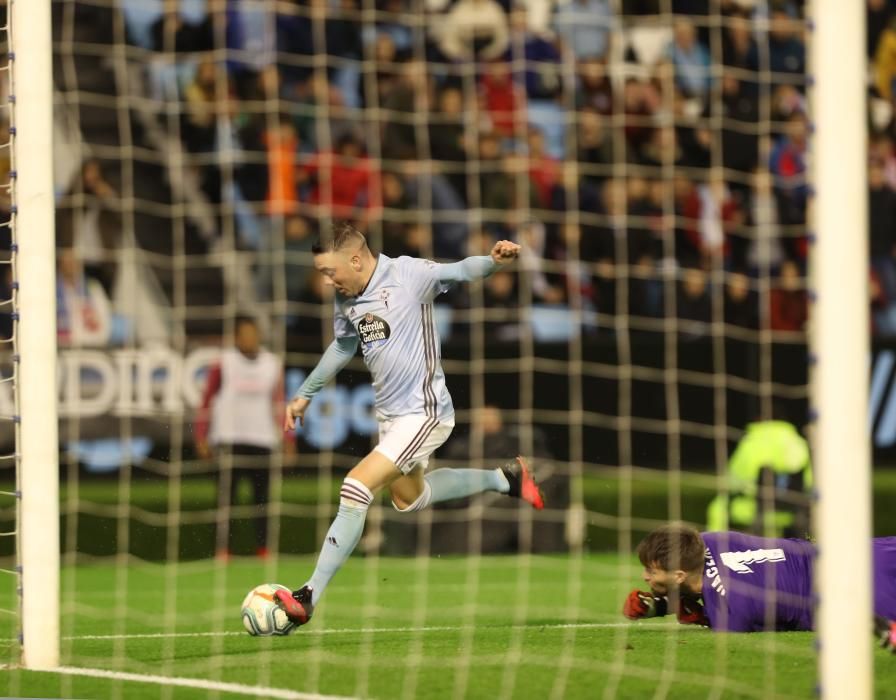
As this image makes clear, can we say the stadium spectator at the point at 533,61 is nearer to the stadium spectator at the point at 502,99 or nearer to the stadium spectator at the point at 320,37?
the stadium spectator at the point at 502,99

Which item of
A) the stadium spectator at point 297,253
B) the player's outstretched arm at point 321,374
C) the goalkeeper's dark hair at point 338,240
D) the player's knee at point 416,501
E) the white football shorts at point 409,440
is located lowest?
the player's knee at point 416,501

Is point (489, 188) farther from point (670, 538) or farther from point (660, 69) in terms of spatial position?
point (670, 538)

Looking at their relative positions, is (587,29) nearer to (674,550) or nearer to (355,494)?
(355,494)

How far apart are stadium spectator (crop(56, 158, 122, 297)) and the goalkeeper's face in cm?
602

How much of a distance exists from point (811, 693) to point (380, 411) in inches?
103

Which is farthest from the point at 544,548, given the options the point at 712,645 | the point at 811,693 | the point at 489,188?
the point at 811,693

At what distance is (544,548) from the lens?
12.0 metres

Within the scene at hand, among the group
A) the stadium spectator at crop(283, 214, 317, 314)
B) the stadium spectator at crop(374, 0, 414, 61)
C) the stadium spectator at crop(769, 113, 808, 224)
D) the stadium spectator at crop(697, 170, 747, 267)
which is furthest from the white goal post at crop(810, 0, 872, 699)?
the stadium spectator at crop(374, 0, 414, 61)

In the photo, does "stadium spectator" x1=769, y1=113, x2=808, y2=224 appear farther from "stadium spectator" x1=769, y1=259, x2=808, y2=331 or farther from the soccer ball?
the soccer ball

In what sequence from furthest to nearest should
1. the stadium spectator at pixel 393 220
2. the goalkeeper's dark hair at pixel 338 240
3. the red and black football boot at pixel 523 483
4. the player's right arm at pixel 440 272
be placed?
the stadium spectator at pixel 393 220
the red and black football boot at pixel 523 483
the goalkeeper's dark hair at pixel 338 240
the player's right arm at pixel 440 272

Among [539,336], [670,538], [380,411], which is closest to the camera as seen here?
[670,538]

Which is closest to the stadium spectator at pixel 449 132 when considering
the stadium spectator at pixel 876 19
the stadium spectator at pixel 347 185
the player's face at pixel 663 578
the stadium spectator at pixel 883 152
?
the stadium spectator at pixel 347 185

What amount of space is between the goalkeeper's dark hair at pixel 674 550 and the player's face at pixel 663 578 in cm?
2

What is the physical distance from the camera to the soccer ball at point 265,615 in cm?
685
